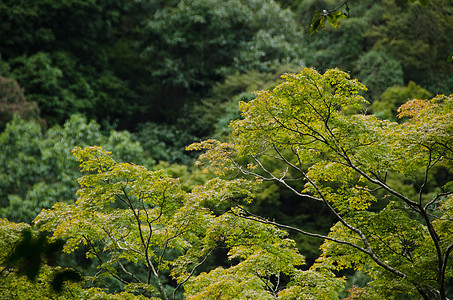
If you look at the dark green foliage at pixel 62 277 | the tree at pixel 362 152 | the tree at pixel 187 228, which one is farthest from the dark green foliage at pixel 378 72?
the dark green foliage at pixel 62 277

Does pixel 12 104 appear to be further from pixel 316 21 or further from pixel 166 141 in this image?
pixel 316 21

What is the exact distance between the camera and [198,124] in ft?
60.2

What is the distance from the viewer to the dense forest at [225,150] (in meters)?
5.63

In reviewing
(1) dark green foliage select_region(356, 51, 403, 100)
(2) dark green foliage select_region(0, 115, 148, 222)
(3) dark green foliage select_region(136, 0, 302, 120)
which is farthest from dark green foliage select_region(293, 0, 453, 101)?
(2) dark green foliage select_region(0, 115, 148, 222)

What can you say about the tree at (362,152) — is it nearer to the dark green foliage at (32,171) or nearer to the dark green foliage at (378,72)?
the dark green foliage at (32,171)

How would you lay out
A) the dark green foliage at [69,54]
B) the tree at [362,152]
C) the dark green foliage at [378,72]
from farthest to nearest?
1. the dark green foliage at [69,54]
2. the dark green foliage at [378,72]
3. the tree at [362,152]

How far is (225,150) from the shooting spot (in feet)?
22.8

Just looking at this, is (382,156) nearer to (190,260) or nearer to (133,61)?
(190,260)

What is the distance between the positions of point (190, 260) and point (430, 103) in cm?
381

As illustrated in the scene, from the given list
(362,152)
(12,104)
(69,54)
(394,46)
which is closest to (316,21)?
(362,152)

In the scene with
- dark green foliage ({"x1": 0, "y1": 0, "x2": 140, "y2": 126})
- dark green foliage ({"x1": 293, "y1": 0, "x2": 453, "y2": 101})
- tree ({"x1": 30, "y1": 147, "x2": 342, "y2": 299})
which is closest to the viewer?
tree ({"x1": 30, "y1": 147, "x2": 342, "y2": 299})

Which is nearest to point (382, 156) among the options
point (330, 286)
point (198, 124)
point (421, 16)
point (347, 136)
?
point (347, 136)

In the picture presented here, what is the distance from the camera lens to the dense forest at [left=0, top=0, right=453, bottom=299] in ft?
18.5

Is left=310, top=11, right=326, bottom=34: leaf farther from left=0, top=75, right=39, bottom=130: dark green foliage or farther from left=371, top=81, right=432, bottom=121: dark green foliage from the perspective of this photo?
left=0, top=75, right=39, bottom=130: dark green foliage
